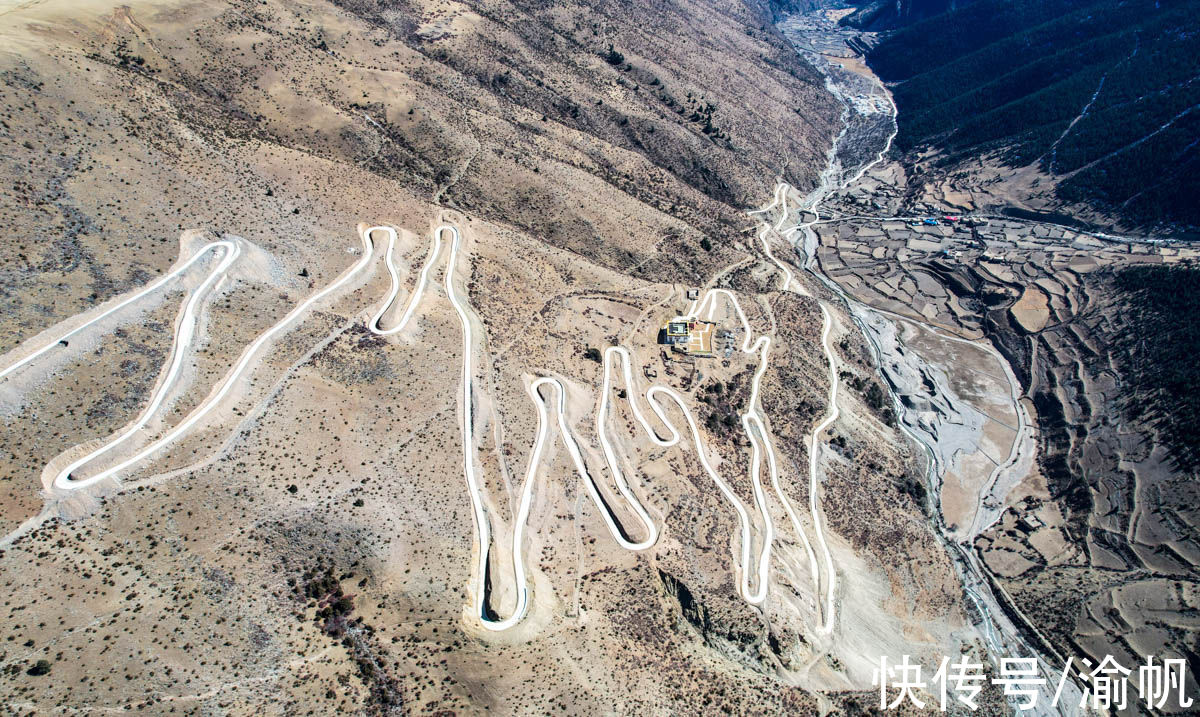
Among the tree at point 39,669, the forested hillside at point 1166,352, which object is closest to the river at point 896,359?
the forested hillside at point 1166,352

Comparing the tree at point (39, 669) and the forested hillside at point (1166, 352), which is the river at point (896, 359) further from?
the tree at point (39, 669)

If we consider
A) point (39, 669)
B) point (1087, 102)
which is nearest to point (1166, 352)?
point (1087, 102)

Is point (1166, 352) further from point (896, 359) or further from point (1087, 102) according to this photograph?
point (1087, 102)

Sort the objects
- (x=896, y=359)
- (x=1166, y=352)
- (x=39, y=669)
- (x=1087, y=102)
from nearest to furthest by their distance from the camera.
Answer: (x=39, y=669) → (x=1166, y=352) → (x=896, y=359) → (x=1087, y=102)

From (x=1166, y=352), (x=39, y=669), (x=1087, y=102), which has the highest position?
(x=1087, y=102)

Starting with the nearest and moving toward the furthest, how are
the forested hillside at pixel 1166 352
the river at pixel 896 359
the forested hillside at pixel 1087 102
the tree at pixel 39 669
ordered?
1. the tree at pixel 39 669
2. the river at pixel 896 359
3. the forested hillside at pixel 1166 352
4. the forested hillside at pixel 1087 102

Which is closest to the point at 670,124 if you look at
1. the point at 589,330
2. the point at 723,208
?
the point at 723,208

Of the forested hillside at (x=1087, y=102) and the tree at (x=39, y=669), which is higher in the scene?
the forested hillside at (x=1087, y=102)

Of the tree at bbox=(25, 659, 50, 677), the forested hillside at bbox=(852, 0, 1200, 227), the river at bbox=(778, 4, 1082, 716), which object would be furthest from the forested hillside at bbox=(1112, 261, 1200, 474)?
the tree at bbox=(25, 659, 50, 677)
